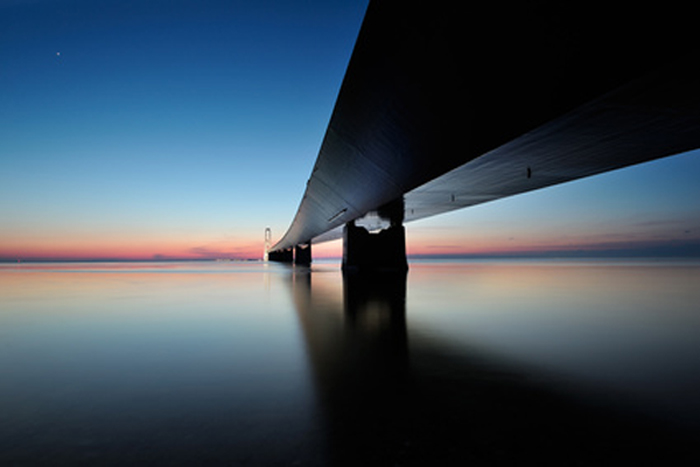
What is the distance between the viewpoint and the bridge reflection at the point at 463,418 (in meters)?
1.97

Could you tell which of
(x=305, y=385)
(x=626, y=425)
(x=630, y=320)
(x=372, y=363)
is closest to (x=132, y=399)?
(x=305, y=385)

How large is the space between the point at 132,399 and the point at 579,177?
12682 mm

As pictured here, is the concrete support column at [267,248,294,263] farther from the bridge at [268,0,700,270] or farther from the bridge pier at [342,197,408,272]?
the bridge at [268,0,700,270]

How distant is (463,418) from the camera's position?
7.98 feet

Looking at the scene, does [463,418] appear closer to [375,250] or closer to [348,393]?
[348,393]

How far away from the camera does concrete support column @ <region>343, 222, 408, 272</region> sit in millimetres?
27062

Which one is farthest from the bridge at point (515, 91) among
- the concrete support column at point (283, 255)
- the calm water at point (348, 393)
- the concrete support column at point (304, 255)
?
the concrete support column at point (283, 255)

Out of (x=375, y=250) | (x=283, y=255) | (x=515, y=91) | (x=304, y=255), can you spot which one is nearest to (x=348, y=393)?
(x=515, y=91)

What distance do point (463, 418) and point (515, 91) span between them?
18.4 feet

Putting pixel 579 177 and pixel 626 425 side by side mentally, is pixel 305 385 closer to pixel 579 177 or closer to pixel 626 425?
pixel 626 425

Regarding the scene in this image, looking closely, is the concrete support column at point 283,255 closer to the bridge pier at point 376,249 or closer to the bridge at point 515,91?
the bridge pier at point 376,249

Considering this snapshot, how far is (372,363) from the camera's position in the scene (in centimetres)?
386

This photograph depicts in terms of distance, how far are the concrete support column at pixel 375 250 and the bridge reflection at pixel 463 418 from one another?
2293 centimetres

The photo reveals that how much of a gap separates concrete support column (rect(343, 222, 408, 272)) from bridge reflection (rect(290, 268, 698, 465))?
22.9 meters
